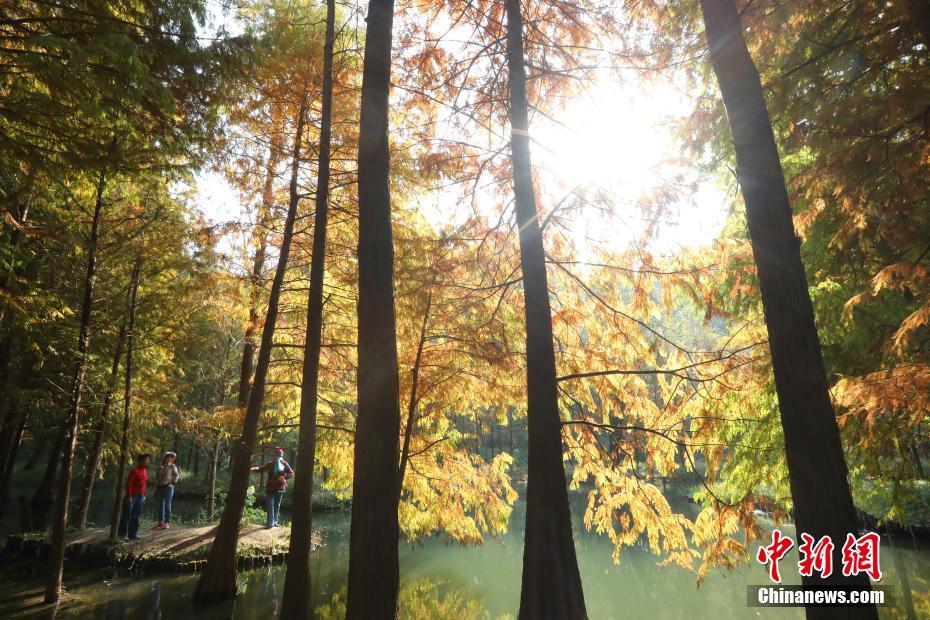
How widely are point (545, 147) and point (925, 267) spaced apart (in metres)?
3.97

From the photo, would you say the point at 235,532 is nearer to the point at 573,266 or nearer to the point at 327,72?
the point at 573,266

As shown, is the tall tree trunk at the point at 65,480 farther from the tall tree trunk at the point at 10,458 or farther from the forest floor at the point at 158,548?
the tall tree trunk at the point at 10,458

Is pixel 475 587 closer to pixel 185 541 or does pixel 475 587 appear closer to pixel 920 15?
pixel 185 541

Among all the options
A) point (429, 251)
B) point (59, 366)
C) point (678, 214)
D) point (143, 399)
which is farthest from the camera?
point (59, 366)

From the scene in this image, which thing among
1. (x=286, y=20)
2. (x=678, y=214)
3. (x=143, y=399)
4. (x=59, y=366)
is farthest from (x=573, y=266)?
(x=59, y=366)

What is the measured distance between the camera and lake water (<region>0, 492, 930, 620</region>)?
26.2 ft

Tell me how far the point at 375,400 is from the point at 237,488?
19.4ft

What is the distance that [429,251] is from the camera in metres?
6.29

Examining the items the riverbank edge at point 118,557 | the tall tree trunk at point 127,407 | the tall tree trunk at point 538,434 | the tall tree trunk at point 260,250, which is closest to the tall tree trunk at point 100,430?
the tall tree trunk at point 127,407

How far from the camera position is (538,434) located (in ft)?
16.1

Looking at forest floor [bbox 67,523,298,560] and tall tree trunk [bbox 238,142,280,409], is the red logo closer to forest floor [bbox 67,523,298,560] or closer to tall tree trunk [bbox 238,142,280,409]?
tall tree trunk [bbox 238,142,280,409]

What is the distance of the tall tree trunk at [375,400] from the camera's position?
3.68 meters

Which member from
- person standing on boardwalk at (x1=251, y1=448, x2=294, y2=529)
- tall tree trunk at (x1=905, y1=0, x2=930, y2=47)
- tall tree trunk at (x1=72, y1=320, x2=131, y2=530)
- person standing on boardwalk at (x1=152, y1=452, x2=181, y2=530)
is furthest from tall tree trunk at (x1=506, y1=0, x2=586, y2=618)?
person standing on boardwalk at (x1=152, y1=452, x2=181, y2=530)

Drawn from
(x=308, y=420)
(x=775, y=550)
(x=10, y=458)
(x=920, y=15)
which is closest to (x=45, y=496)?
(x=10, y=458)
